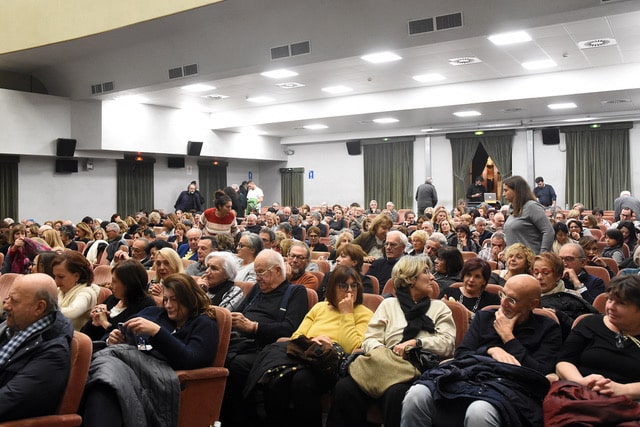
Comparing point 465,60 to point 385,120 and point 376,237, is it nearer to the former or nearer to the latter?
point 376,237

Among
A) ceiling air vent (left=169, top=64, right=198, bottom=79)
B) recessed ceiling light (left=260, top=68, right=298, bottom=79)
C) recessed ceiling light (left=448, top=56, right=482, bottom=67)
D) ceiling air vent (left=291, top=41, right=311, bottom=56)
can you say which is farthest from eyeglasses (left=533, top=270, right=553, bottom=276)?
ceiling air vent (left=169, top=64, right=198, bottom=79)

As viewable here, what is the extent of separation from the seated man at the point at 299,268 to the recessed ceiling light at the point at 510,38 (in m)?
5.16

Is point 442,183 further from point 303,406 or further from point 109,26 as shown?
point 303,406

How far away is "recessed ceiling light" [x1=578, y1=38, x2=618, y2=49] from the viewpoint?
9355 mm

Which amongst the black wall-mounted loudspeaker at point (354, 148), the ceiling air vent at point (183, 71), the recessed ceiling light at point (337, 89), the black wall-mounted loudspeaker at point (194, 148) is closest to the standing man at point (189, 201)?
the black wall-mounted loudspeaker at point (194, 148)

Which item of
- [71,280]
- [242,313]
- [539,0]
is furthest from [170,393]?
[539,0]

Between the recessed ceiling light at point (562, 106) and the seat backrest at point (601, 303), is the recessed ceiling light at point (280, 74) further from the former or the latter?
the seat backrest at point (601, 303)

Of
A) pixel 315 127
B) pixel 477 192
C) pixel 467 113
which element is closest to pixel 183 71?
pixel 315 127

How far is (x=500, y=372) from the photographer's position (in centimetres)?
297

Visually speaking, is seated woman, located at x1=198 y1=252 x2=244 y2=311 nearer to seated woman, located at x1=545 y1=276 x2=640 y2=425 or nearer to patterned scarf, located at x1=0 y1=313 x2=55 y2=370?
patterned scarf, located at x1=0 y1=313 x2=55 y2=370

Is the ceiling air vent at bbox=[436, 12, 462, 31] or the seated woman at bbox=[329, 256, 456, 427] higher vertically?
the ceiling air vent at bbox=[436, 12, 462, 31]

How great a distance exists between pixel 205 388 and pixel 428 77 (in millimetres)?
9841

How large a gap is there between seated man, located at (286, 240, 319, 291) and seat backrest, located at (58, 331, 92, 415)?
229 cm

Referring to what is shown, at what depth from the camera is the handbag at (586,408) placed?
2.62m
